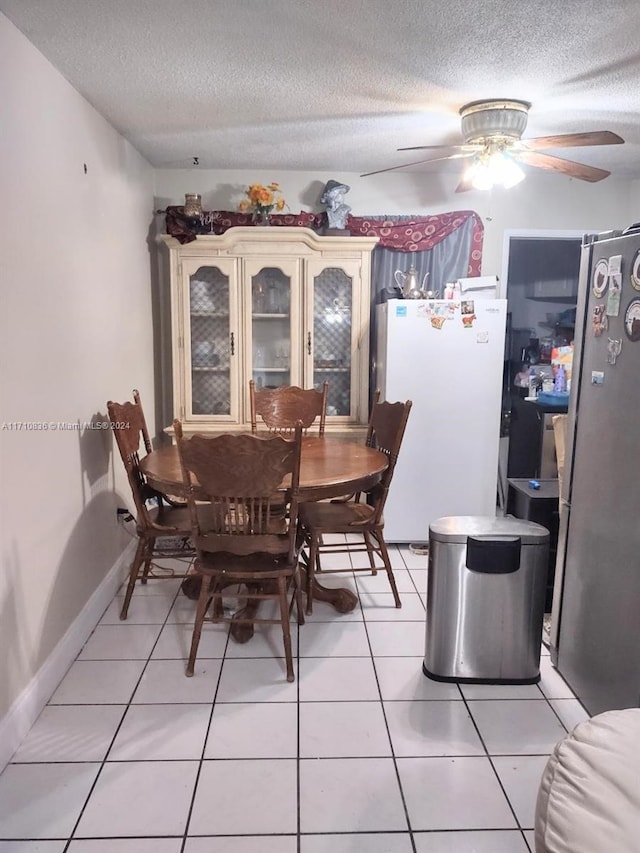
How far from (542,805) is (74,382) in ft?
7.07

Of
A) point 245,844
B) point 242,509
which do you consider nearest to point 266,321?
point 242,509

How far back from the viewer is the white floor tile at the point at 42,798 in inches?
62.3

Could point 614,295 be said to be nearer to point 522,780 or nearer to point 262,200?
point 522,780

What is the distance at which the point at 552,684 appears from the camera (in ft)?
7.36

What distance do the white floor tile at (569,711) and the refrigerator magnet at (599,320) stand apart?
1.28 m

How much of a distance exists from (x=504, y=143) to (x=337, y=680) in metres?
2.38

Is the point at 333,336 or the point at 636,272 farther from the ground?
the point at 636,272

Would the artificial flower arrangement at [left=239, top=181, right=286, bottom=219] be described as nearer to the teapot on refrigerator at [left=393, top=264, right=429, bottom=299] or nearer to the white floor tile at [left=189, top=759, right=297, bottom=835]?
the teapot on refrigerator at [left=393, top=264, right=429, bottom=299]

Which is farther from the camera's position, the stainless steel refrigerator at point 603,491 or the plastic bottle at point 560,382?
the plastic bottle at point 560,382

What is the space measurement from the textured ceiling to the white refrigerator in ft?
3.06

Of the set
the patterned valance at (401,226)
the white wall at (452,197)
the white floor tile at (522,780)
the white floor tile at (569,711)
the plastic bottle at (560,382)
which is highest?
the white wall at (452,197)

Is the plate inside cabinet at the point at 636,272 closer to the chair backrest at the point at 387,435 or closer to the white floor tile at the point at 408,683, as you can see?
the chair backrest at the point at 387,435

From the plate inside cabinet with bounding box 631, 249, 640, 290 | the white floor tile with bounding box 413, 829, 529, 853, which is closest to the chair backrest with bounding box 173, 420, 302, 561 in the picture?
the white floor tile with bounding box 413, 829, 529, 853

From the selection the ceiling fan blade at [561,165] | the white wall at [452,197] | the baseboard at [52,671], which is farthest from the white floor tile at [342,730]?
the white wall at [452,197]
